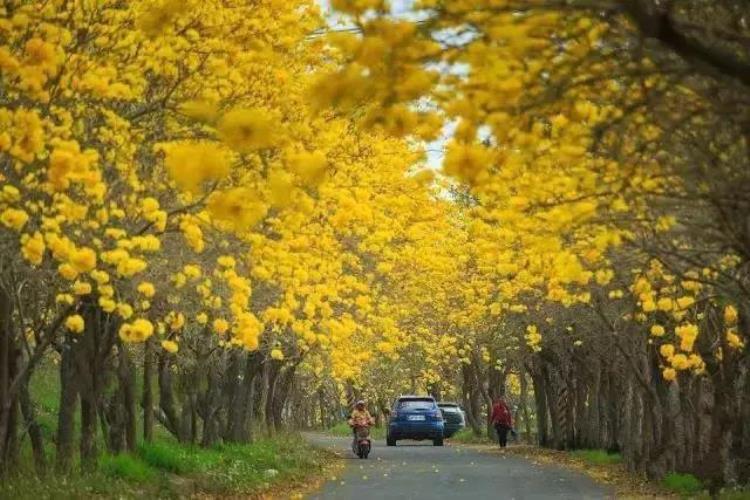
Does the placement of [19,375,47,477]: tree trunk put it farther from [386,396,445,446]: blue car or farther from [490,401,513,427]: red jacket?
[386,396,445,446]: blue car

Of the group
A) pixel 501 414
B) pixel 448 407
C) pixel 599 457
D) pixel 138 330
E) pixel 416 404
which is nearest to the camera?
pixel 138 330

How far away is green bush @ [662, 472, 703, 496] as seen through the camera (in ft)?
58.8

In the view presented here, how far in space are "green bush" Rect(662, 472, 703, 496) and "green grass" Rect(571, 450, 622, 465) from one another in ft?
26.4

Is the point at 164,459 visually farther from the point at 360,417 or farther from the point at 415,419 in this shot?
the point at 415,419

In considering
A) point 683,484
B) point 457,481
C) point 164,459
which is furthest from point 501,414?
point 164,459

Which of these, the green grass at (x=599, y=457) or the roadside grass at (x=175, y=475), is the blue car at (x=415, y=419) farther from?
the roadside grass at (x=175, y=475)

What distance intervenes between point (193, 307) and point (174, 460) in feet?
10.4

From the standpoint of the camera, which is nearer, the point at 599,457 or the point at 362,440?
the point at 599,457

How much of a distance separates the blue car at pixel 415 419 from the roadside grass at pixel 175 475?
1591 centimetres

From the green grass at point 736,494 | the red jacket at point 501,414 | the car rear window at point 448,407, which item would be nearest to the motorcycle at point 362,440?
the red jacket at point 501,414

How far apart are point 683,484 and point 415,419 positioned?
2547cm

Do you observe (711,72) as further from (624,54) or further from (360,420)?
(360,420)

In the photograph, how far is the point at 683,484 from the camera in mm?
18547

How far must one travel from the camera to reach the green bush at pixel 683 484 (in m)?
17.9
